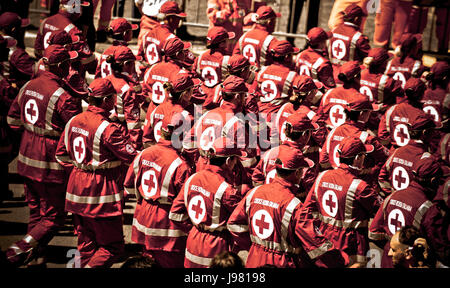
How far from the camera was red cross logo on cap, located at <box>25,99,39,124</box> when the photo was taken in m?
8.05

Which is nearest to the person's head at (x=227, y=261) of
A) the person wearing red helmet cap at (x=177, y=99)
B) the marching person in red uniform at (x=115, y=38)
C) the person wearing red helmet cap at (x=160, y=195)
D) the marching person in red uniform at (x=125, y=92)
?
the person wearing red helmet cap at (x=160, y=195)

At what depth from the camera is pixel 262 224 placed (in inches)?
241

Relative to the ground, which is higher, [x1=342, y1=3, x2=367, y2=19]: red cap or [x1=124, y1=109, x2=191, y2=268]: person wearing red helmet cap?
[x1=342, y1=3, x2=367, y2=19]: red cap

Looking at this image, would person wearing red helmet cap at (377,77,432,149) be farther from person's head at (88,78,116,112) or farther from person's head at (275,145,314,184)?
person's head at (88,78,116,112)

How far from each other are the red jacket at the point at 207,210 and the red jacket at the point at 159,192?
296 mm

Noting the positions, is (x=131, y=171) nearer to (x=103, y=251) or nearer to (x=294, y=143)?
(x=103, y=251)

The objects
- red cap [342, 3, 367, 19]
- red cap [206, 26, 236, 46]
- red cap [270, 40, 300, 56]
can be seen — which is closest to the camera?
red cap [270, 40, 300, 56]

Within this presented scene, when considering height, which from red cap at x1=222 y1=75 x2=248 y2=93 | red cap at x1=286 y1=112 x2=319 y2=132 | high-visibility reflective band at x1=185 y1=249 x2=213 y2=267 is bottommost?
high-visibility reflective band at x1=185 y1=249 x2=213 y2=267

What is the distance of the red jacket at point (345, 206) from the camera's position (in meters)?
7.06

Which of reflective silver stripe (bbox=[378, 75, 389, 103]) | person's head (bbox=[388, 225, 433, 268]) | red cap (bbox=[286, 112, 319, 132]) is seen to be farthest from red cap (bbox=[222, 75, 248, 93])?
reflective silver stripe (bbox=[378, 75, 389, 103])

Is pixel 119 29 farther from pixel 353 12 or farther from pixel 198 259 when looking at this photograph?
pixel 198 259

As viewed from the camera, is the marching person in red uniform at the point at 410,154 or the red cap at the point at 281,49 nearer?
the marching person in red uniform at the point at 410,154

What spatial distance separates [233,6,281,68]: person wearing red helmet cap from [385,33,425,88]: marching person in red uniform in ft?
8.81

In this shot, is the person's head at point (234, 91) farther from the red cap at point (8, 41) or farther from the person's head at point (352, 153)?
the red cap at point (8, 41)
